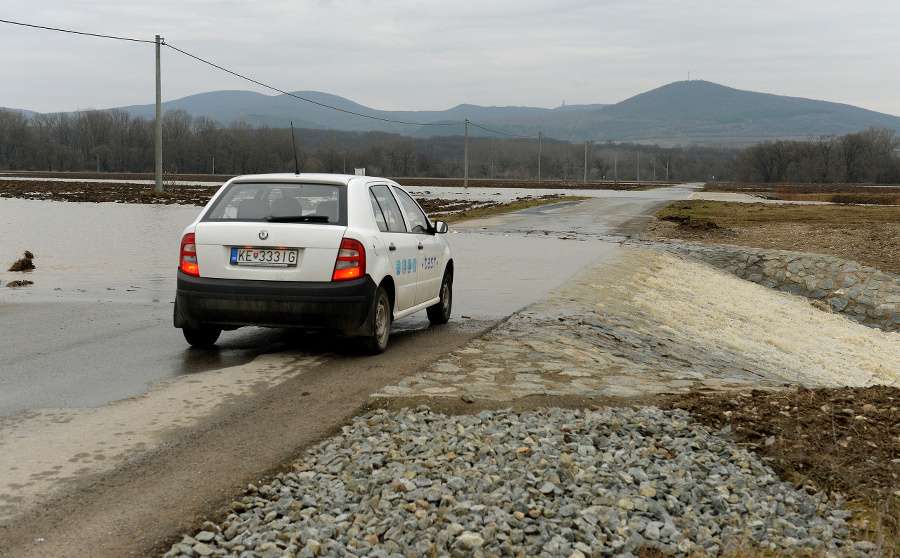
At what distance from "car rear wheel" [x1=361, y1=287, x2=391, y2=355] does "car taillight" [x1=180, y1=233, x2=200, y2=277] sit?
1722 mm

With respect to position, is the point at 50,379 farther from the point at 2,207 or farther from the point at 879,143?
the point at 879,143

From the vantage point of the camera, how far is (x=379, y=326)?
8.35m

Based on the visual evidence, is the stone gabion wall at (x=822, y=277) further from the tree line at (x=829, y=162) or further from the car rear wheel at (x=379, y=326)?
the tree line at (x=829, y=162)

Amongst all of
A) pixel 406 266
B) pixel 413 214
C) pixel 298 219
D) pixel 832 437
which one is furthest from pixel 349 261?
pixel 832 437

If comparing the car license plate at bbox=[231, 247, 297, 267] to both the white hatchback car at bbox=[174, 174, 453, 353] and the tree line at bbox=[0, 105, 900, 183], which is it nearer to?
the white hatchback car at bbox=[174, 174, 453, 353]

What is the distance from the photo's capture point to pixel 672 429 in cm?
589

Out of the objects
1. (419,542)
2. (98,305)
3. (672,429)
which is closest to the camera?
(419,542)

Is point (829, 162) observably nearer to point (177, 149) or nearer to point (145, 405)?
point (177, 149)

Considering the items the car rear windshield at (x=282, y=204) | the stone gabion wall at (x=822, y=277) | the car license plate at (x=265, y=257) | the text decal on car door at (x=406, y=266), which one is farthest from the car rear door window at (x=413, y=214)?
the stone gabion wall at (x=822, y=277)

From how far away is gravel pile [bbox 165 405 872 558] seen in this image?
13.5 feet

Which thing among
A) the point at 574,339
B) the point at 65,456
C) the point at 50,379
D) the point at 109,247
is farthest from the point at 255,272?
the point at 109,247

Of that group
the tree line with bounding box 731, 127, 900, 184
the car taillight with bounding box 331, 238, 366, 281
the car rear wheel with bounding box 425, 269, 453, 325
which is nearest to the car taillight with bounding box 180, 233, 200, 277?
the car taillight with bounding box 331, 238, 366, 281

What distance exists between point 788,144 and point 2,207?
152213 mm

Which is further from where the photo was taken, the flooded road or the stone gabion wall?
the stone gabion wall
